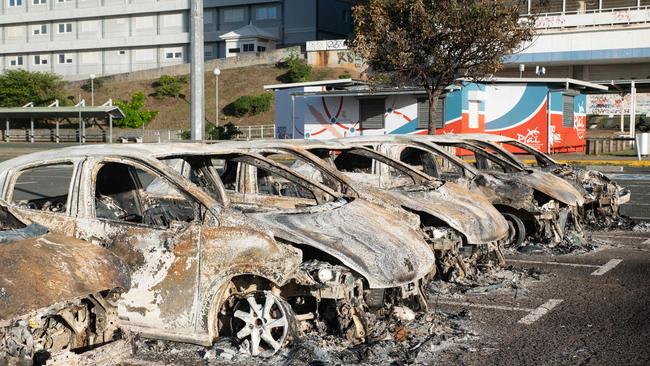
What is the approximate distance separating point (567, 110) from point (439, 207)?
29570 mm

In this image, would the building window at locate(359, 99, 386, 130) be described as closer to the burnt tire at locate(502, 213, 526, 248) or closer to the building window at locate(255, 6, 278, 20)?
the burnt tire at locate(502, 213, 526, 248)

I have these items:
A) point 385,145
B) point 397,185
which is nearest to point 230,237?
point 397,185

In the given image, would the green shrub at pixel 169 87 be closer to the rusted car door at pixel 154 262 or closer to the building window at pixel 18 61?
the building window at pixel 18 61

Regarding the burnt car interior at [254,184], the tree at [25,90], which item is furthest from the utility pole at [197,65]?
the tree at [25,90]

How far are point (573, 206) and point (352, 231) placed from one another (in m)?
5.89

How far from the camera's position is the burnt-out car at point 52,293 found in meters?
4.75

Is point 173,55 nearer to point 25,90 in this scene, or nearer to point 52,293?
point 25,90

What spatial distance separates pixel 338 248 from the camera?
6.33 metres

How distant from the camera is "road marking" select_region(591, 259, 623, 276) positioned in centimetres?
988

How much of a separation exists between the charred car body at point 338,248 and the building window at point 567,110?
30039 mm

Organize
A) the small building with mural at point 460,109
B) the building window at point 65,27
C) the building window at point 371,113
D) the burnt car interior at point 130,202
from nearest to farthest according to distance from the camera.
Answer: the burnt car interior at point 130,202 < the small building with mural at point 460,109 < the building window at point 371,113 < the building window at point 65,27

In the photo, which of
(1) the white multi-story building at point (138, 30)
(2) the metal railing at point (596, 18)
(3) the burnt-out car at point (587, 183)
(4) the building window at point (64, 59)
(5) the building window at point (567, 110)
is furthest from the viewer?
(4) the building window at point (64, 59)

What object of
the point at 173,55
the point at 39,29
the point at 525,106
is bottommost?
the point at 525,106

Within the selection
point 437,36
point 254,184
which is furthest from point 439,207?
point 437,36
